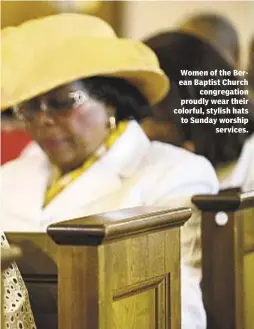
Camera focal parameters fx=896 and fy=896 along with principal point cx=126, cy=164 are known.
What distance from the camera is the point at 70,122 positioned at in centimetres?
183

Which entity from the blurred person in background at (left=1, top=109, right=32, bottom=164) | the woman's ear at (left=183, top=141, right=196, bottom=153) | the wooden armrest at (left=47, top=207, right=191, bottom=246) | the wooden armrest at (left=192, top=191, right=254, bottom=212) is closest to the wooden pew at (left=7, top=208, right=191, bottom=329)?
the wooden armrest at (left=47, top=207, right=191, bottom=246)

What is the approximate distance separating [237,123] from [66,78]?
36cm

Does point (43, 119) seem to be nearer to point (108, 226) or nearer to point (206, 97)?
point (206, 97)

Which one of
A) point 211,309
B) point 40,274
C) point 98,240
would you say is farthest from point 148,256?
point 211,309

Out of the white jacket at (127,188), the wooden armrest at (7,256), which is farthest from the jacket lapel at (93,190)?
the wooden armrest at (7,256)

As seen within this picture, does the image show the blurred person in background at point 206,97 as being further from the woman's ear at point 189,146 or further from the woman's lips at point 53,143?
the woman's lips at point 53,143

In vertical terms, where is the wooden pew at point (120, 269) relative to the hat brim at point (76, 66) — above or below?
below

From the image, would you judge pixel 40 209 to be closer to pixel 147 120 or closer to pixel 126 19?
pixel 147 120

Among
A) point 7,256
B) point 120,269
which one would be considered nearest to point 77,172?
point 120,269

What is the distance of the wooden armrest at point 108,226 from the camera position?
1.10 m

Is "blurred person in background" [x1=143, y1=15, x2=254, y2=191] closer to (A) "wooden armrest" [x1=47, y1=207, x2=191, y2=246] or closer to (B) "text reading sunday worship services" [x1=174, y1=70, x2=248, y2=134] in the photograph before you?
(B) "text reading sunday worship services" [x1=174, y1=70, x2=248, y2=134]

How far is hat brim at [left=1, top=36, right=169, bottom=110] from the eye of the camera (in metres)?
1.83

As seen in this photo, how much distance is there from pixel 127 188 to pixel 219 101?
26cm

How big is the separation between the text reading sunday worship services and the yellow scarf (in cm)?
14
